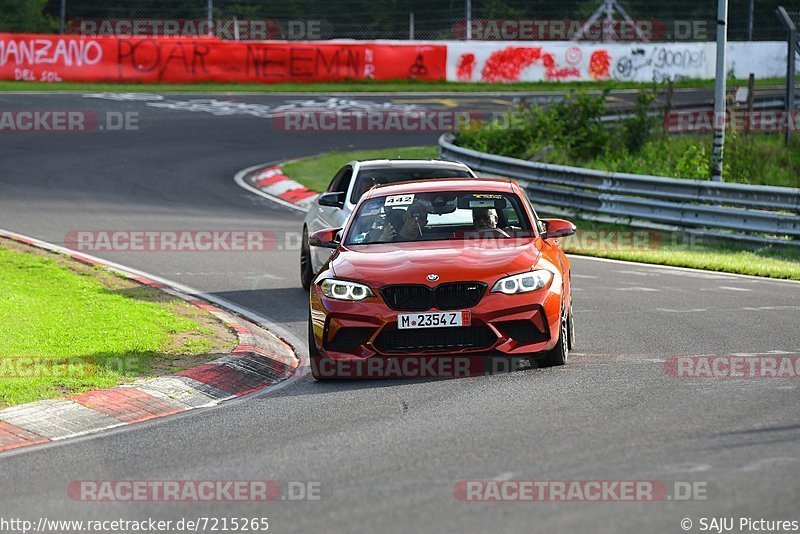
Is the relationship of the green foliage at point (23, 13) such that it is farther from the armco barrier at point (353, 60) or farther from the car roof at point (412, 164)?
the car roof at point (412, 164)

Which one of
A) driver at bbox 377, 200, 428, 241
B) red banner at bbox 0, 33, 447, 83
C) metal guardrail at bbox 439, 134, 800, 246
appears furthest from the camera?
red banner at bbox 0, 33, 447, 83

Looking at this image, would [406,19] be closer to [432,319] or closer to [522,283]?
[522,283]

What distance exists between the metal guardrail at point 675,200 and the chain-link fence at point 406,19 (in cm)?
2055

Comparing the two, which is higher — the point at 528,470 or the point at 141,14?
the point at 141,14

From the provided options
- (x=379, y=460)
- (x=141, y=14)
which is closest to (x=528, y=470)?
(x=379, y=460)

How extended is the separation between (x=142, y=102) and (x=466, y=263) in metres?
27.9

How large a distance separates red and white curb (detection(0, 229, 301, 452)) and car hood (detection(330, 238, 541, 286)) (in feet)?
3.71

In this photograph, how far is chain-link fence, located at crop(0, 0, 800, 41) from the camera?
45.1 meters

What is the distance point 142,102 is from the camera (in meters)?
36.0

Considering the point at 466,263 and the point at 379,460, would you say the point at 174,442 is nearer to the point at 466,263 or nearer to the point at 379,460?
the point at 379,460

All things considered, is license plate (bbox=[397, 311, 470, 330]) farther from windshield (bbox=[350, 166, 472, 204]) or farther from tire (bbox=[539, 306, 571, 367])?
windshield (bbox=[350, 166, 472, 204])

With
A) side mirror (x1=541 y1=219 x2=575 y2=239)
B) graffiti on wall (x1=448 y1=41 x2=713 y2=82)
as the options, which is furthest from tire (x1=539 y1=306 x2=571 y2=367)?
graffiti on wall (x1=448 y1=41 x2=713 y2=82)

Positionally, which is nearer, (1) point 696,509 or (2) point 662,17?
(1) point 696,509

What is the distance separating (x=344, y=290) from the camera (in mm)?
9711
